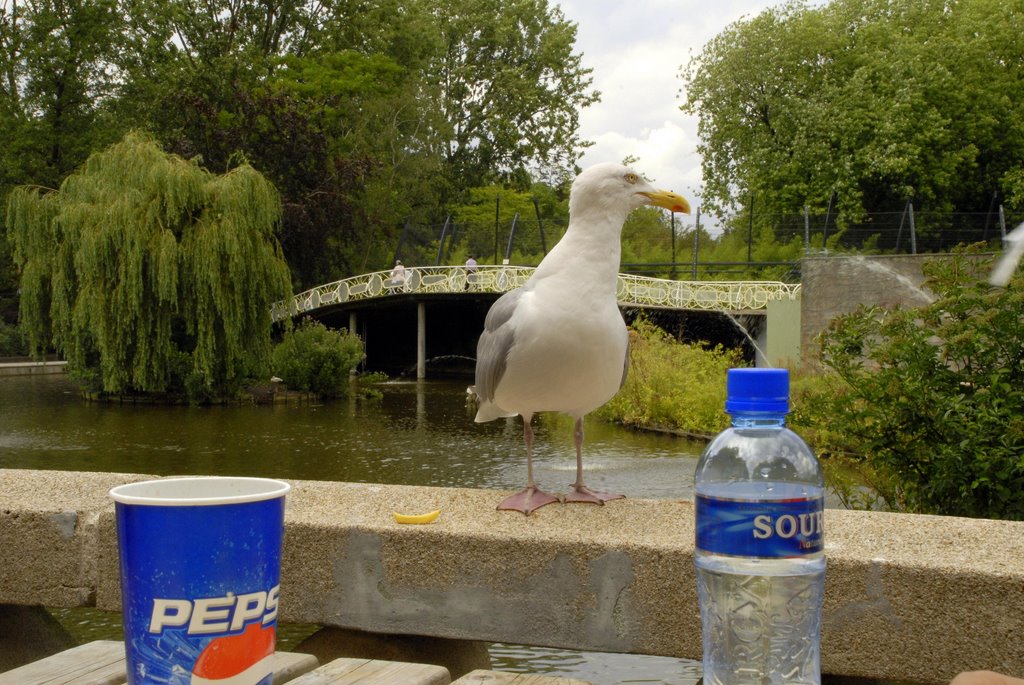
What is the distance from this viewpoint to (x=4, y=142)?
33.1m

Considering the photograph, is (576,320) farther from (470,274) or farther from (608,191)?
(470,274)

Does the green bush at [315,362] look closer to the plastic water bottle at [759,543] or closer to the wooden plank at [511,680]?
the plastic water bottle at [759,543]

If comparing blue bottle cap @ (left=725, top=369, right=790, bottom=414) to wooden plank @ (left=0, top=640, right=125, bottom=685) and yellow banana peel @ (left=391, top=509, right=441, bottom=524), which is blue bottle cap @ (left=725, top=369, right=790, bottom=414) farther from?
yellow banana peel @ (left=391, top=509, right=441, bottom=524)

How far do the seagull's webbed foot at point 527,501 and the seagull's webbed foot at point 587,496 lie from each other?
0.22ft

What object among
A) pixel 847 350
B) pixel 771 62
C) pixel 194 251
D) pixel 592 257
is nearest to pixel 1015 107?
pixel 771 62

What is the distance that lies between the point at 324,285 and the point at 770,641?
3339 cm

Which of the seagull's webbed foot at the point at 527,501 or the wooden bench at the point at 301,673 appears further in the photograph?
the seagull's webbed foot at the point at 527,501

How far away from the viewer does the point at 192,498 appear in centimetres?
123

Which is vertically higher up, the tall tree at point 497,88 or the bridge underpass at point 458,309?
the tall tree at point 497,88

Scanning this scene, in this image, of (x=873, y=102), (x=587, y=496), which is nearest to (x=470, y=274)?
(x=873, y=102)

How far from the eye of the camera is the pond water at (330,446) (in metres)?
11.3

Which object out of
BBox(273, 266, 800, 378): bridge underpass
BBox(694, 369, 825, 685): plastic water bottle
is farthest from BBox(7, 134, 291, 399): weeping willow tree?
BBox(694, 369, 825, 685): plastic water bottle

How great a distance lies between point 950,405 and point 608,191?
2605mm

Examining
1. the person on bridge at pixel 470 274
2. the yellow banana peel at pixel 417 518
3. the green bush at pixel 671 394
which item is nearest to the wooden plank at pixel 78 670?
the yellow banana peel at pixel 417 518
